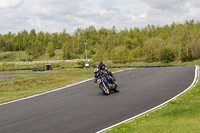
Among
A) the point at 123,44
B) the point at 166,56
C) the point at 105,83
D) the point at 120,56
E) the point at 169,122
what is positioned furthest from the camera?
the point at 123,44

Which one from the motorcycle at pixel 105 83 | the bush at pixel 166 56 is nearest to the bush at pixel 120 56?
the bush at pixel 166 56

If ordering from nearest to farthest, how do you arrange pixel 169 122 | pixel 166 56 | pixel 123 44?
1. pixel 169 122
2. pixel 166 56
3. pixel 123 44

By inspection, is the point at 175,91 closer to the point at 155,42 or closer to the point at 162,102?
the point at 162,102

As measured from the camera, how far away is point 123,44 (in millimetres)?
134625

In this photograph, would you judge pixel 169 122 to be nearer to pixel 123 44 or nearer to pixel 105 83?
pixel 105 83

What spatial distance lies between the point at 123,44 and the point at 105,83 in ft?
395

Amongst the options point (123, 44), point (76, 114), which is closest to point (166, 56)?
point (123, 44)

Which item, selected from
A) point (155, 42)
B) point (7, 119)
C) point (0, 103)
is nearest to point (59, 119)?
point (7, 119)

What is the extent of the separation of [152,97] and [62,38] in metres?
153

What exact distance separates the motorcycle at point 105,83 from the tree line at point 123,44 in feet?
200

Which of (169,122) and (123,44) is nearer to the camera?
(169,122)

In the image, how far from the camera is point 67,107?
12242mm

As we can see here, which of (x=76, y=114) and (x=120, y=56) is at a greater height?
(x=120, y=56)

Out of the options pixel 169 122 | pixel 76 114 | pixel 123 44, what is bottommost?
pixel 76 114
